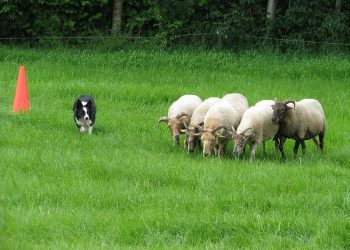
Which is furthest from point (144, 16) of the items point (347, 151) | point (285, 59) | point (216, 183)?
point (216, 183)

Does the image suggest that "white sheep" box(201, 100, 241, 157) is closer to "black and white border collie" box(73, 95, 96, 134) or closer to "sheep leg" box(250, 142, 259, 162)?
"sheep leg" box(250, 142, 259, 162)

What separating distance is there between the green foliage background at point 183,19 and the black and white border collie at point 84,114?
11.1 m

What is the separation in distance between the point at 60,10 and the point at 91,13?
1.14 m

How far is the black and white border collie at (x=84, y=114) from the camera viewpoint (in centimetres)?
1543

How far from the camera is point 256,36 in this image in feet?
87.2

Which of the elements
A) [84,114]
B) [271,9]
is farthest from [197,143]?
[271,9]

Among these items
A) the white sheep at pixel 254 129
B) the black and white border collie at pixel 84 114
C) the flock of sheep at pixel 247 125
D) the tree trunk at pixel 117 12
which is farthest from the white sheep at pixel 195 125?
the tree trunk at pixel 117 12

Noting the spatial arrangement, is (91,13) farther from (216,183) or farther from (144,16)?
(216,183)

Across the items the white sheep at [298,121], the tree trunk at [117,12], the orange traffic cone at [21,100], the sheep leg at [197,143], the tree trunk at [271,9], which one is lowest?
the sheep leg at [197,143]

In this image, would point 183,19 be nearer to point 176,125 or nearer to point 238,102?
point 238,102

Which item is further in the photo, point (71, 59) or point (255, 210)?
point (71, 59)

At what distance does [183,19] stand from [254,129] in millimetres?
14147

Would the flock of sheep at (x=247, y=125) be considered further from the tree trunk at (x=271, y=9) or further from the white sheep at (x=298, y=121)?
the tree trunk at (x=271, y=9)

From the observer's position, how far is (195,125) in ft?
48.1
